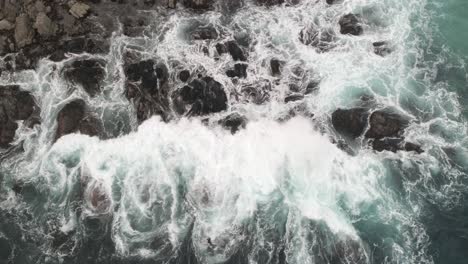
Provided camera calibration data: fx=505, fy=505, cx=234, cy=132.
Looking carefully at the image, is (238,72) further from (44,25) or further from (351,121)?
(44,25)

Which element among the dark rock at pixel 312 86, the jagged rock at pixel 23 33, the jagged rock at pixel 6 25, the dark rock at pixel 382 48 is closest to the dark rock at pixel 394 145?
the dark rock at pixel 312 86

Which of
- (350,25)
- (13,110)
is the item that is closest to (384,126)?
(350,25)

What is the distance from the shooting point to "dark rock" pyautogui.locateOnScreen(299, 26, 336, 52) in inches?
1471

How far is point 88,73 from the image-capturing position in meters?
35.7

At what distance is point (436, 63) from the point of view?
3722 centimetres

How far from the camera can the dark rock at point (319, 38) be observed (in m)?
37.4

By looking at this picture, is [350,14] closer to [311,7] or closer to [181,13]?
[311,7]

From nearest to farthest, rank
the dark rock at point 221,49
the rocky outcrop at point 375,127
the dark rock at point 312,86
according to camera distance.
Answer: the rocky outcrop at point 375,127, the dark rock at point 312,86, the dark rock at point 221,49

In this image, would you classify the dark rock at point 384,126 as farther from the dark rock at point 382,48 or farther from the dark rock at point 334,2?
the dark rock at point 334,2

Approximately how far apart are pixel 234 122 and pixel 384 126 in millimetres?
10060

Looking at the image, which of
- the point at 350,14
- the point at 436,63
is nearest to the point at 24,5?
the point at 350,14

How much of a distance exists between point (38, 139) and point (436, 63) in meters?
28.7

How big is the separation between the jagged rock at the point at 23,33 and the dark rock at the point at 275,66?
17.4 meters

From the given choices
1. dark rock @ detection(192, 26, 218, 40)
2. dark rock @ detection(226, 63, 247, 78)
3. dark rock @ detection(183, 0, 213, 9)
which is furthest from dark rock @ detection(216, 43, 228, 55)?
dark rock @ detection(183, 0, 213, 9)
